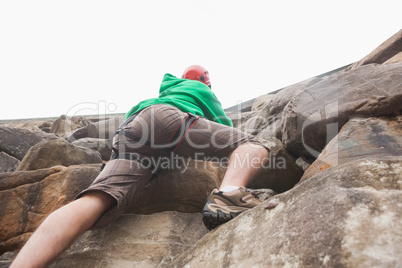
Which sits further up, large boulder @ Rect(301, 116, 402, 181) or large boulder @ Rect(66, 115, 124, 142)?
large boulder @ Rect(66, 115, 124, 142)

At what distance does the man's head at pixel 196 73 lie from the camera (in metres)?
3.19

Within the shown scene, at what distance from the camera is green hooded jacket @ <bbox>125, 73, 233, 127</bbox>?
2396 mm

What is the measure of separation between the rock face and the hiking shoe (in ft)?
0.21

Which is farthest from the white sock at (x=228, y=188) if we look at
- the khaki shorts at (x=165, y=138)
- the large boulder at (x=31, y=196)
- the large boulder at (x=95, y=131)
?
the large boulder at (x=95, y=131)

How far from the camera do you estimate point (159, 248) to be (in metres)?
2.01

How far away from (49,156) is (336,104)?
3125 millimetres

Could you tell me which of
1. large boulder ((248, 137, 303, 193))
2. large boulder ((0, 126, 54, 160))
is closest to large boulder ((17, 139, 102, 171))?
large boulder ((0, 126, 54, 160))

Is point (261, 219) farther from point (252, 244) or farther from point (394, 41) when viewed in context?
point (394, 41)

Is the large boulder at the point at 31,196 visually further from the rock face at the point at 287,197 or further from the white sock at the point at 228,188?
the white sock at the point at 228,188

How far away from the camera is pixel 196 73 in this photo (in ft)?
10.5

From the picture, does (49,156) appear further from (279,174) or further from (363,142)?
(363,142)

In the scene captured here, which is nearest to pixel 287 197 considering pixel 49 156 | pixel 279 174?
pixel 279 174

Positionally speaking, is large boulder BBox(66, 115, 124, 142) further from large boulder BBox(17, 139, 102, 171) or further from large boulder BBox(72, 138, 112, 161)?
large boulder BBox(17, 139, 102, 171)

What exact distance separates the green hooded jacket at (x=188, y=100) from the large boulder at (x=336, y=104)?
0.78 m
